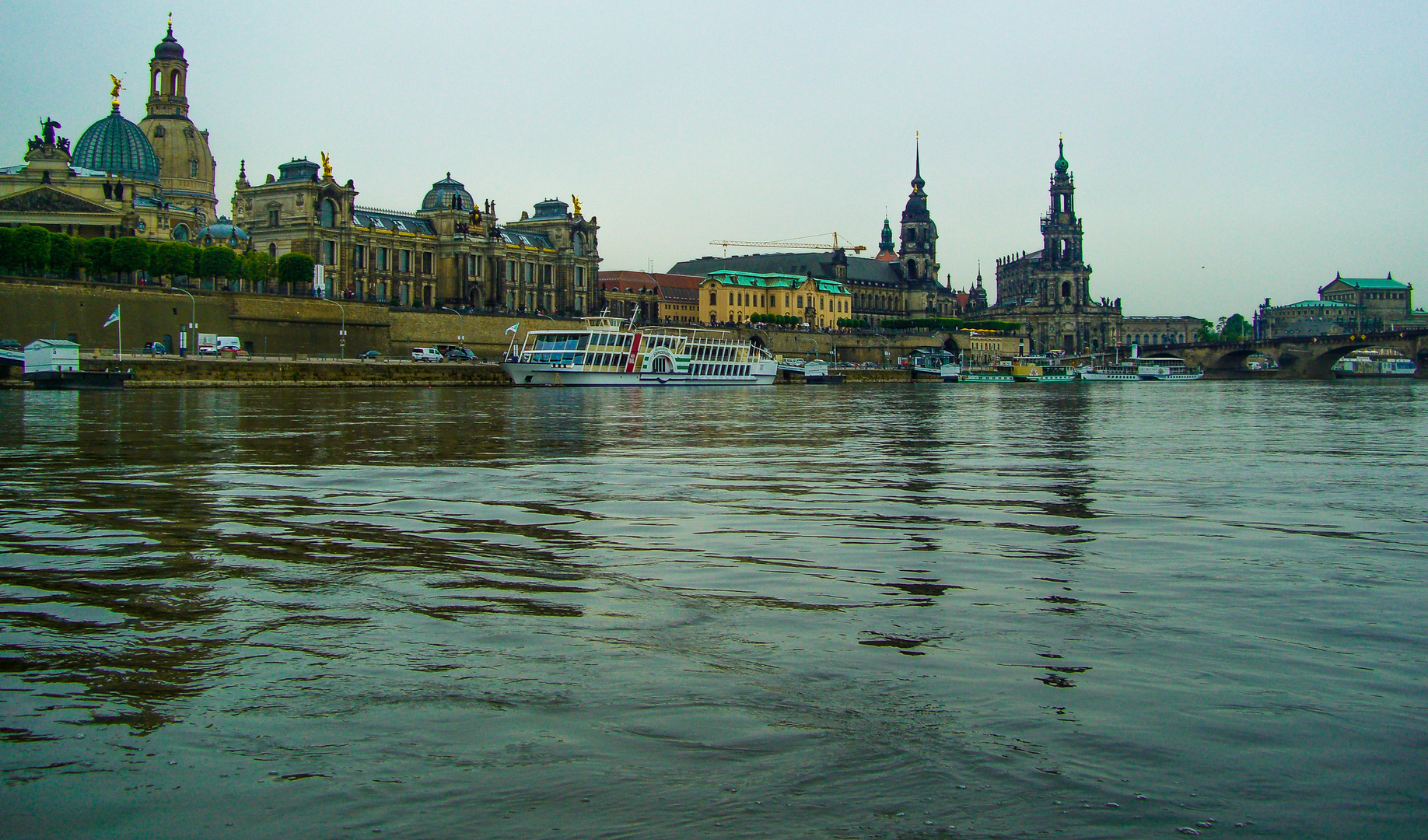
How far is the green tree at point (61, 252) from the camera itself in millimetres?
72056

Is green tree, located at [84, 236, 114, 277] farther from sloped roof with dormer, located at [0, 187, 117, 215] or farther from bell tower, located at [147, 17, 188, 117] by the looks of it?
bell tower, located at [147, 17, 188, 117]

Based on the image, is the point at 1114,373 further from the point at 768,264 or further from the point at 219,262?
the point at 219,262

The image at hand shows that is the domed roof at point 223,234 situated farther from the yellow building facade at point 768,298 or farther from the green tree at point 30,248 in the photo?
the yellow building facade at point 768,298

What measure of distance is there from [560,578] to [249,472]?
10470 millimetres

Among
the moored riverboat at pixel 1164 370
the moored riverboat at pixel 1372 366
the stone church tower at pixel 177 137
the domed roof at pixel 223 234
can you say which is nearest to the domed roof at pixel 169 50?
the stone church tower at pixel 177 137

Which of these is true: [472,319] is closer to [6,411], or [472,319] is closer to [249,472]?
[6,411]

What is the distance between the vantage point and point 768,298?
173m

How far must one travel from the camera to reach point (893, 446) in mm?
25609

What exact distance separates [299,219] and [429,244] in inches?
629

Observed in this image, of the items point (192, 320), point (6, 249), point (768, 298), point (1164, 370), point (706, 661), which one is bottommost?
point (706, 661)

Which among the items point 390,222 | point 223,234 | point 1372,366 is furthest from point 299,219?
point 1372,366

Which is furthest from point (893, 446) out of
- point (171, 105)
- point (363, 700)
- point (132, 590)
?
point (171, 105)

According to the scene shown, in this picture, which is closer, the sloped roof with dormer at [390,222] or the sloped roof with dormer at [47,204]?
the sloped roof with dormer at [47,204]

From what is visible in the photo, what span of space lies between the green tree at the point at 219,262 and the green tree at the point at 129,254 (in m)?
4.28
